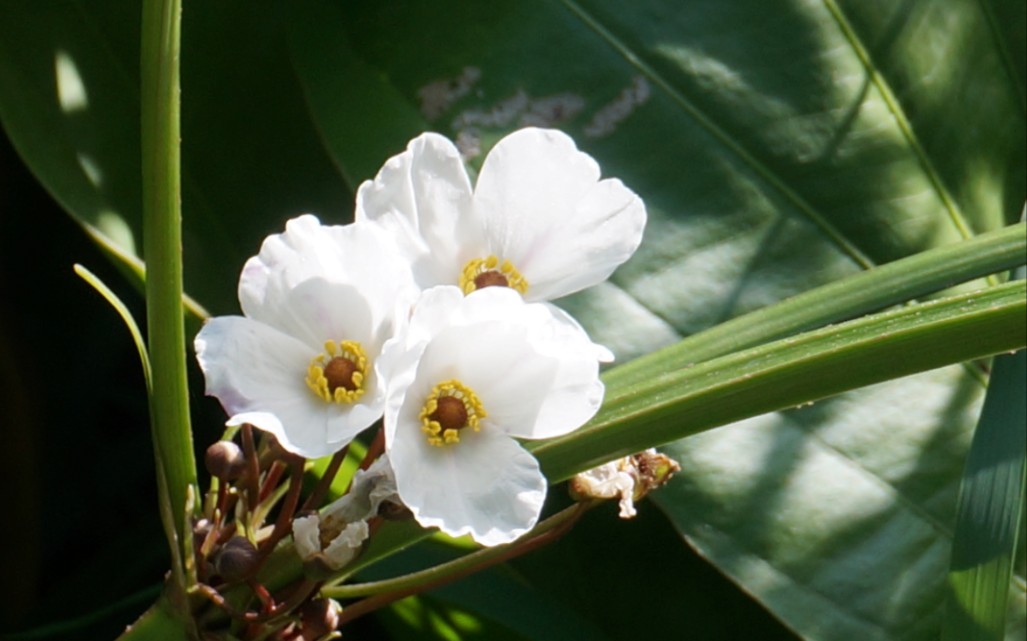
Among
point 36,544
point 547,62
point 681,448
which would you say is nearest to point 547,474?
point 681,448

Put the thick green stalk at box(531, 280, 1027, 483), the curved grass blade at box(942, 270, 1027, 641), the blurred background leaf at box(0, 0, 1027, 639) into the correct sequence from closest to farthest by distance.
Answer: the thick green stalk at box(531, 280, 1027, 483) < the curved grass blade at box(942, 270, 1027, 641) < the blurred background leaf at box(0, 0, 1027, 639)

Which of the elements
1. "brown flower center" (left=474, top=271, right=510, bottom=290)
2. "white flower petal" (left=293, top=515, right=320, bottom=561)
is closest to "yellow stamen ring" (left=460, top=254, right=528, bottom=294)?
"brown flower center" (left=474, top=271, right=510, bottom=290)

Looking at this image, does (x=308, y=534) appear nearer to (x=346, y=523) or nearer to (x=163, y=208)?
(x=346, y=523)

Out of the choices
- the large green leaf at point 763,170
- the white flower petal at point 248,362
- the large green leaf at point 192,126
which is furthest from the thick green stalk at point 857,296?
the large green leaf at point 192,126

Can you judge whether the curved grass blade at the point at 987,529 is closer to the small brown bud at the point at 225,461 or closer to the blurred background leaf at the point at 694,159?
the blurred background leaf at the point at 694,159

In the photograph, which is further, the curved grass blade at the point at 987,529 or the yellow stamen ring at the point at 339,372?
the curved grass blade at the point at 987,529

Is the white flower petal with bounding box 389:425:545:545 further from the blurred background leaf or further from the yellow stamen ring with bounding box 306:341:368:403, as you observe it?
the blurred background leaf
